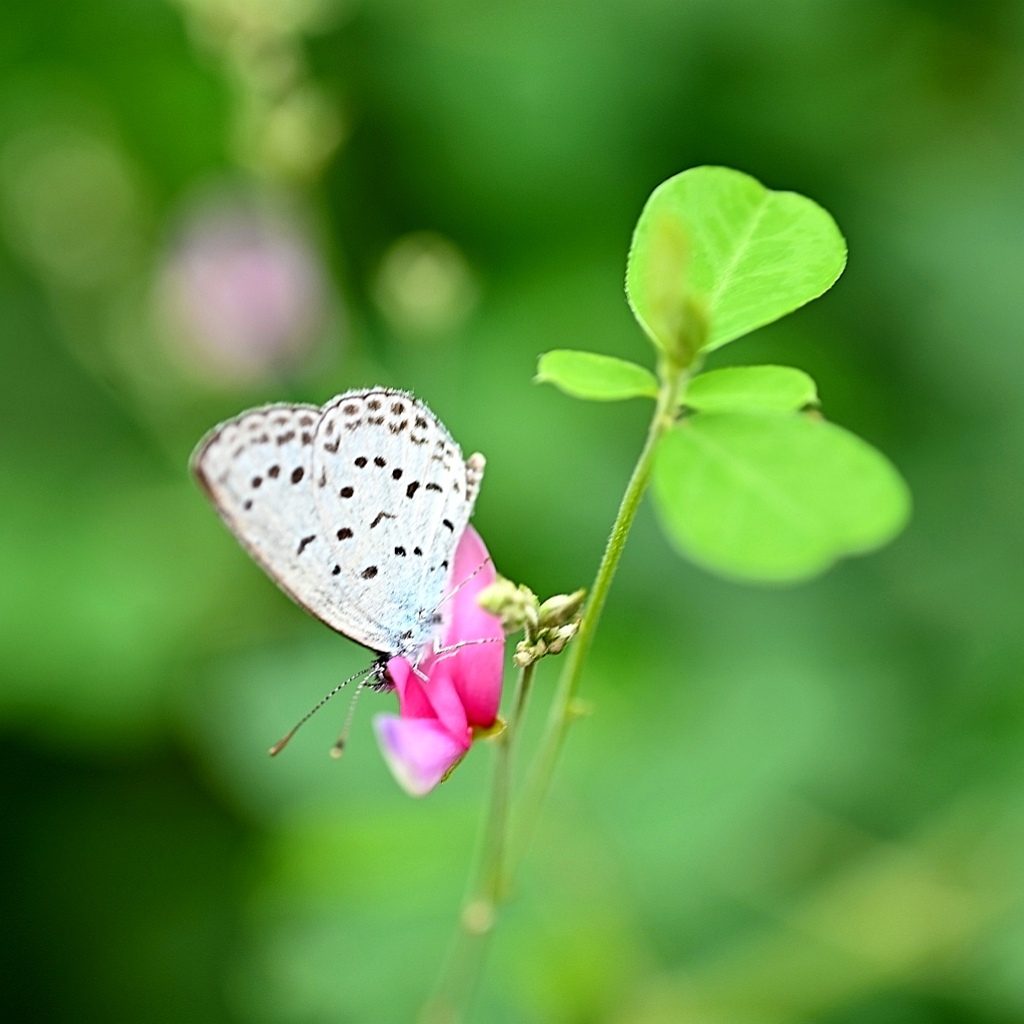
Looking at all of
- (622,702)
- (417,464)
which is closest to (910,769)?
(622,702)

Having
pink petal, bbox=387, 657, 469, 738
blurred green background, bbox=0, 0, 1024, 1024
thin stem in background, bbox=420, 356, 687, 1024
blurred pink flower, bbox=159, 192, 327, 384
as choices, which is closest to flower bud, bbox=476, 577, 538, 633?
thin stem in background, bbox=420, 356, 687, 1024

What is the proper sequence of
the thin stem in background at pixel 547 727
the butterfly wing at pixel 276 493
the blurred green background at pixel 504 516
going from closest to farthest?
1. the thin stem in background at pixel 547 727
2. the butterfly wing at pixel 276 493
3. the blurred green background at pixel 504 516

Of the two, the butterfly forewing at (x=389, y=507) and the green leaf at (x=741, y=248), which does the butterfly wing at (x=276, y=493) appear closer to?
the butterfly forewing at (x=389, y=507)

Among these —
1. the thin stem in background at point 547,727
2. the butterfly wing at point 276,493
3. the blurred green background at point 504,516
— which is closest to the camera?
the thin stem in background at point 547,727

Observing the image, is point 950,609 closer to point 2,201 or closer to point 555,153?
point 555,153

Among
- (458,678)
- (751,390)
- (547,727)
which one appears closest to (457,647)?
(458,678)

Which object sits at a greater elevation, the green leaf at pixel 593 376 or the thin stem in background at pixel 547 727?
the green leaf at pixel 593 376

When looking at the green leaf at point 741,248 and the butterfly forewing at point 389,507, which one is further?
the butterfly forewing at point 389,507

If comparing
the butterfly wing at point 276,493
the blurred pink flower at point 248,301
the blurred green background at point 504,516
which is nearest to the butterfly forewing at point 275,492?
the butterfly wing at point 276,493
